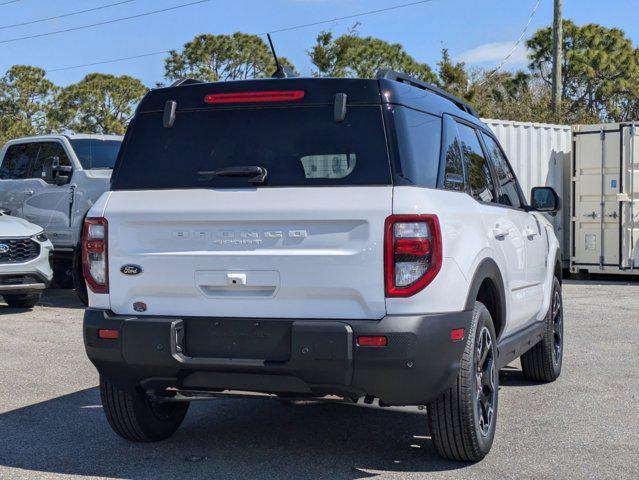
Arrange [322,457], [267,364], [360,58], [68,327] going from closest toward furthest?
[267,364], [322,457], [68,327], [360,58]

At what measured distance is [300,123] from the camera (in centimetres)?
474

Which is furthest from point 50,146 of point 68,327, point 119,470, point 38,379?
point 119,470

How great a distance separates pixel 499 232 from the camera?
5.52m

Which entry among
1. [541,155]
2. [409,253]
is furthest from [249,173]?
[541,155]

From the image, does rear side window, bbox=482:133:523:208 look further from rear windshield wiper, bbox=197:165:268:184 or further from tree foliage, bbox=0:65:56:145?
tree foliage, bbox=0:65:56:145

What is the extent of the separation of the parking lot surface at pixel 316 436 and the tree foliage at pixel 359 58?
27839 mm

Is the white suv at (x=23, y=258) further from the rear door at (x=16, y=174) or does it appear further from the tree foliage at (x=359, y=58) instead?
the tree foliage at (x=359, y=58)

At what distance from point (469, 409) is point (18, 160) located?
1121 cm

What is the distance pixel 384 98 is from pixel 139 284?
1546 millimetres

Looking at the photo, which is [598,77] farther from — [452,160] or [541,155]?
[452,160]

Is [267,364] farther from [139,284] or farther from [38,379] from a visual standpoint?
[38,379]

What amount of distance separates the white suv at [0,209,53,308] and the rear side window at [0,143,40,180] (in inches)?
71.4

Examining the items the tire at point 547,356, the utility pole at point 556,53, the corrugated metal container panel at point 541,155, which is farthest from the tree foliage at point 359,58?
the tire at point 547,356

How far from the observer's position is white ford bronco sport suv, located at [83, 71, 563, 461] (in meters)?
4.38
